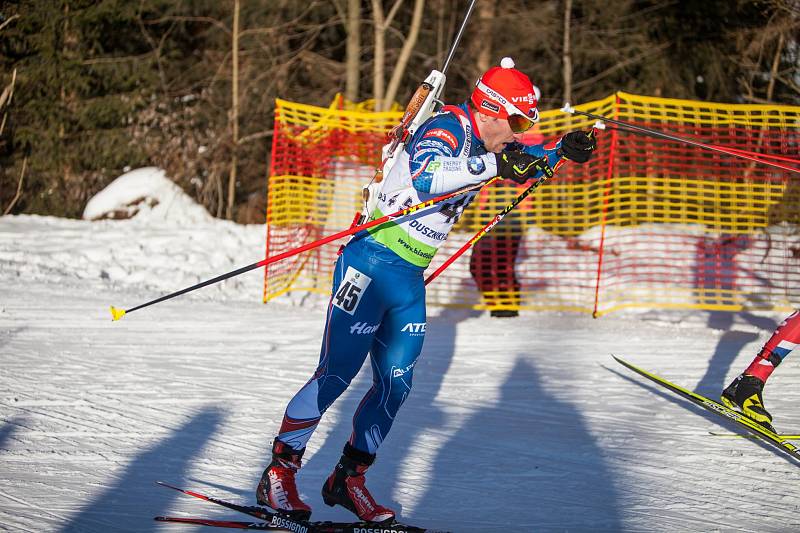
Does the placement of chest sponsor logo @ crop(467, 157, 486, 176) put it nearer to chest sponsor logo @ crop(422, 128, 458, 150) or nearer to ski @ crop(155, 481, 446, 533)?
chest sponsor logo @ crop(422, 128, 458, 150)

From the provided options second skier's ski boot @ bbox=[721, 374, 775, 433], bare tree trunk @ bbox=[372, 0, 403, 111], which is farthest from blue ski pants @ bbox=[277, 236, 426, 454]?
bare tree trunk @ bbox=[372, 0, 403, 111]

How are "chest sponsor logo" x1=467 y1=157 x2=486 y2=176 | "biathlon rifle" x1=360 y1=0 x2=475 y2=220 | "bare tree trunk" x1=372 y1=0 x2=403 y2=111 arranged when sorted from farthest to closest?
"bare tree trunk" x1=372 y1=0 x2=403 y2=111
"biathlon rifle" x1=360 y1=0 x2=475 y2=220
"chest sponsor logo" x1=467 y1=157 x2=486 y2=176

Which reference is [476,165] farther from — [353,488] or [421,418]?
[421,418]

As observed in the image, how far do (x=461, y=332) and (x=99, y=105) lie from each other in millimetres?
14086

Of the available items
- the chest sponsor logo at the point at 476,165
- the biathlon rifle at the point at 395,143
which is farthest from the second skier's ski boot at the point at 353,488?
the chest sponsor logo at the point at 476,165

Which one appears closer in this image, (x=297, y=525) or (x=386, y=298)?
(x=297, y=525)

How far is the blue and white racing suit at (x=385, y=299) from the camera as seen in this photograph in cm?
399

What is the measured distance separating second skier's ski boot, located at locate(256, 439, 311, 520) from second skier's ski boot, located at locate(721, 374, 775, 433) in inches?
117

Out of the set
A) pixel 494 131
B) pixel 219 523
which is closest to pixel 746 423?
pixel 494 131

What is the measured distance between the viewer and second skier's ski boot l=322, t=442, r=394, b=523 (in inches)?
158

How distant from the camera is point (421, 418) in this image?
6000 mm

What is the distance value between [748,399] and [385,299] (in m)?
2.79

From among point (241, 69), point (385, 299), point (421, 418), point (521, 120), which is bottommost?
point (421, 418)

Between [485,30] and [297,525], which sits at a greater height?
[485,30]
